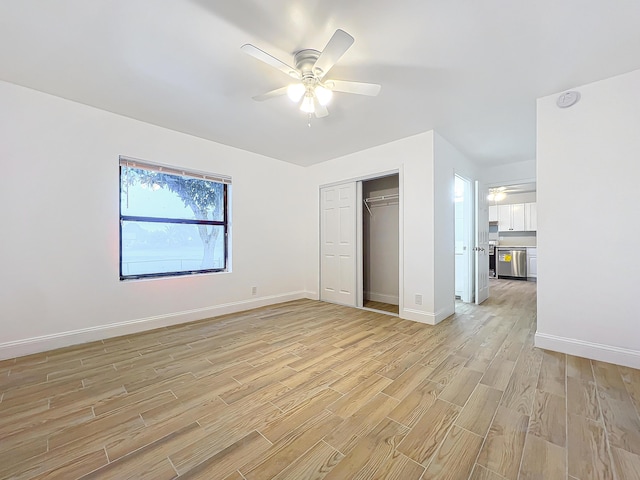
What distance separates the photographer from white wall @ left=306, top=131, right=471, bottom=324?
3355mm

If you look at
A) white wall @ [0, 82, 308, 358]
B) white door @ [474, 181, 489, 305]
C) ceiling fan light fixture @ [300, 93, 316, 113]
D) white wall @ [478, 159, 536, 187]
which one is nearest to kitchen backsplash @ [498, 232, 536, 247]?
white wall @ [478, 159, 536, 187]

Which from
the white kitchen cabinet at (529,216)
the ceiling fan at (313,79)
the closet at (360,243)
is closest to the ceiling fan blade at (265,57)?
the ceiling fan at (313,79)

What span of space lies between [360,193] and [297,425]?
346cm

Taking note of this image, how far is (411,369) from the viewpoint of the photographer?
216 cm

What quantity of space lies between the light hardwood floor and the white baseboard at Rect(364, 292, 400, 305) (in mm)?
1854

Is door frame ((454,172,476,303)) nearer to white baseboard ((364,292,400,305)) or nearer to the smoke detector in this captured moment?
white baseboard ((364,292,400,305))

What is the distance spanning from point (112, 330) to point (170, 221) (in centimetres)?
141

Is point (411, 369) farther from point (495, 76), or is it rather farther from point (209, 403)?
point (495, 76)

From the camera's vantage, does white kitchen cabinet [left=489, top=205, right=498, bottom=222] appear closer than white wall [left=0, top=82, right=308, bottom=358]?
No

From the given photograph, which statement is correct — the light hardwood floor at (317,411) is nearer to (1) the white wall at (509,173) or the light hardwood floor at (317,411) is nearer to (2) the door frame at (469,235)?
(2) the door frame at (469,235)

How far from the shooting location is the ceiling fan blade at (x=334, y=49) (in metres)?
1.51

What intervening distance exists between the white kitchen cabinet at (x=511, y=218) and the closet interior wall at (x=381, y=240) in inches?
202

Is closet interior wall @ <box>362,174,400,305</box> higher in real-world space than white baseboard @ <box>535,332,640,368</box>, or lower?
higher

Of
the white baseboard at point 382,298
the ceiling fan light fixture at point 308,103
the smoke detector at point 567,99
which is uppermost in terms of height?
the smoke detector at point 567,99
